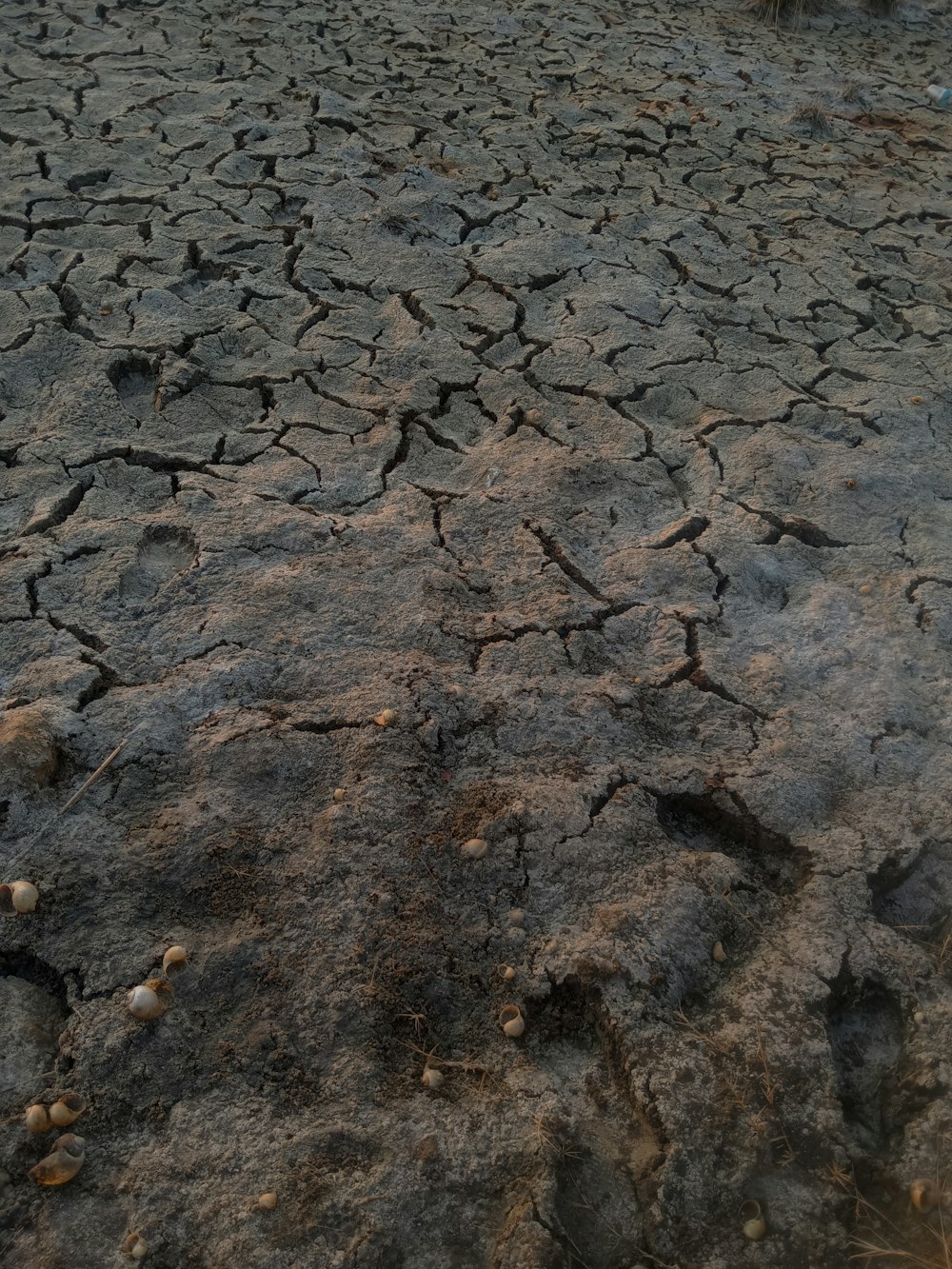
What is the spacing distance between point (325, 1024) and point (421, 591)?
1.21m

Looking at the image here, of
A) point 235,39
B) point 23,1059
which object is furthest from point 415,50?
point 23,1059

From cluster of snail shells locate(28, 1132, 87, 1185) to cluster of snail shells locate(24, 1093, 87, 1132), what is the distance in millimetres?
28

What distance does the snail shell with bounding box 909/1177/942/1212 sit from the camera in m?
1.59

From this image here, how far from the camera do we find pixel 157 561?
271 cm

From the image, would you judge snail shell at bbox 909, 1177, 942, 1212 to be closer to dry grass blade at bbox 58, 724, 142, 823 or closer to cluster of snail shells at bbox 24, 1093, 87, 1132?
cluster of snail shells at bbox 24, 1093, 87, 1132

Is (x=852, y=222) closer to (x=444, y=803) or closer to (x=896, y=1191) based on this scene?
(x=444, y=803)

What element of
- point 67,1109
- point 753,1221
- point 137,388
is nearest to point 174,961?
point 67,1109

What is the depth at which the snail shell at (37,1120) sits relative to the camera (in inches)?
64.0

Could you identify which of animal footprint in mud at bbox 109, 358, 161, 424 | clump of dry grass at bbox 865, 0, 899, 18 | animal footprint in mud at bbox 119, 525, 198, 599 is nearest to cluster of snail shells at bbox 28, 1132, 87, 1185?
animal footprint in mud at bbox 119, 525, 198, 599

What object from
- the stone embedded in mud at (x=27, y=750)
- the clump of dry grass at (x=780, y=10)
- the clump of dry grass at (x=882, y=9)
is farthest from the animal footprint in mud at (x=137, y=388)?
the clump of dry grass at (x=882, y=9)

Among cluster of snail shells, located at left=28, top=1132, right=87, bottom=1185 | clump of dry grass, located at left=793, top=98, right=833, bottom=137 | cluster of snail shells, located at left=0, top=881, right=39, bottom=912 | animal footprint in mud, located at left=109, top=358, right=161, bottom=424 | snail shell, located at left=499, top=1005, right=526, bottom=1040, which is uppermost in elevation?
clump of dry grass, located at left=793, top=98, right=833, bottom=137

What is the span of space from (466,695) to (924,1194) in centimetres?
135

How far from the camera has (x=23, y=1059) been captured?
1.72 metres

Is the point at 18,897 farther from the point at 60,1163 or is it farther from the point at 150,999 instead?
the point at 60,1163
